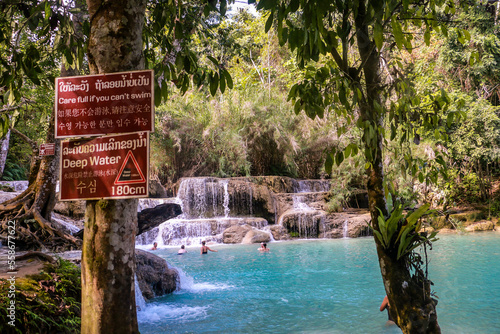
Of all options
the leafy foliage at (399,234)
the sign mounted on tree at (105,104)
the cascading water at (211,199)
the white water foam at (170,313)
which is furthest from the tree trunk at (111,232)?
the cascading water at (211,199)

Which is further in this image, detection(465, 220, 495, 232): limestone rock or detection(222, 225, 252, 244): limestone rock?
detection(465, 220, 495, 232): limestone rock

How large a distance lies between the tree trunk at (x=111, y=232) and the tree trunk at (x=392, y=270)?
1916 millimetres

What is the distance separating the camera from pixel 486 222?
1605cm

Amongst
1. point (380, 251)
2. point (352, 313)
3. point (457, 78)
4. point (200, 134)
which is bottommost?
point (352, 313)

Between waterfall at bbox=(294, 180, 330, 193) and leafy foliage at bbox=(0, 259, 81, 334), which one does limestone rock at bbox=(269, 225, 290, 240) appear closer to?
waterfall at bbox=(294, 180, 330, 193)

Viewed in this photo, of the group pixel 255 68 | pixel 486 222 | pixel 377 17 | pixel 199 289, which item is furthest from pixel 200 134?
pixel 377 17

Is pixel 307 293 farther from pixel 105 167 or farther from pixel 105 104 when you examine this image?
pixel 105 104

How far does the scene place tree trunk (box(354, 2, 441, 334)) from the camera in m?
3.14

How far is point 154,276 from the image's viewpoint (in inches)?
267

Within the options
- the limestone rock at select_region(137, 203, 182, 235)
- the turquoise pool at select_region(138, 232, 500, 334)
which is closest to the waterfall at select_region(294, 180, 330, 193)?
the turquoise pool at select_region(138, 232, 500, 334)

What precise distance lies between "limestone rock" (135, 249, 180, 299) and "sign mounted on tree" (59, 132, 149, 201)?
4.79m

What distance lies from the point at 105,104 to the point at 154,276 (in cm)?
544

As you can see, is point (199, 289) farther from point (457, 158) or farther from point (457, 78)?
point (457, 78)

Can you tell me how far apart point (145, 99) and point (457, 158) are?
19.0 metres
